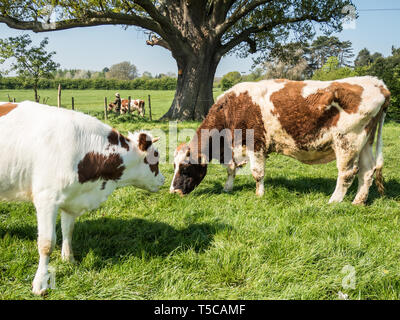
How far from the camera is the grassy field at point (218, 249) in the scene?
2662mm

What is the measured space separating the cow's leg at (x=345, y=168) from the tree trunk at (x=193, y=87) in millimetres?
11114

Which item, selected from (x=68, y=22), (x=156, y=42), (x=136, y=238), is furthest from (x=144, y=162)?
(x=156, y=42)

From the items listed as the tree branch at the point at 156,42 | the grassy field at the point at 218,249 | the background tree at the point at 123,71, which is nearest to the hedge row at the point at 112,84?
the background tree at the point at 123,71

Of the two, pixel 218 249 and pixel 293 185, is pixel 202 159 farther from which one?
pixel 218 249

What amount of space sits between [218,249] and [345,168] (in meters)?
2.65

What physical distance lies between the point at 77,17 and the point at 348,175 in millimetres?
11975

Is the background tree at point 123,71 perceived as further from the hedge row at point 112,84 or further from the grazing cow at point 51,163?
the grazing cow at point 51,163

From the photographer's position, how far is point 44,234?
8.53 feet

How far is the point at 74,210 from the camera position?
2.85m

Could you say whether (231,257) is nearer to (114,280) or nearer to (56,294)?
(114,280)

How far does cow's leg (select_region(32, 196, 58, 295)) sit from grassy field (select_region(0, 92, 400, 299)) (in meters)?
0.11

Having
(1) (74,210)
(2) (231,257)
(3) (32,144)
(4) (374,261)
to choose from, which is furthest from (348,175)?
(3) (32,144)

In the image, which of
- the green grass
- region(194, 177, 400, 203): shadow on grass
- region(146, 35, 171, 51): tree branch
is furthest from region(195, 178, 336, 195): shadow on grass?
the green grass

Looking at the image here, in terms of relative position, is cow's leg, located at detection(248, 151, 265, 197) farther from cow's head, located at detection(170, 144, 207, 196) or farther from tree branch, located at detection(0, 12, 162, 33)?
tree branch, located at detection(0, 12, 162, 33)
